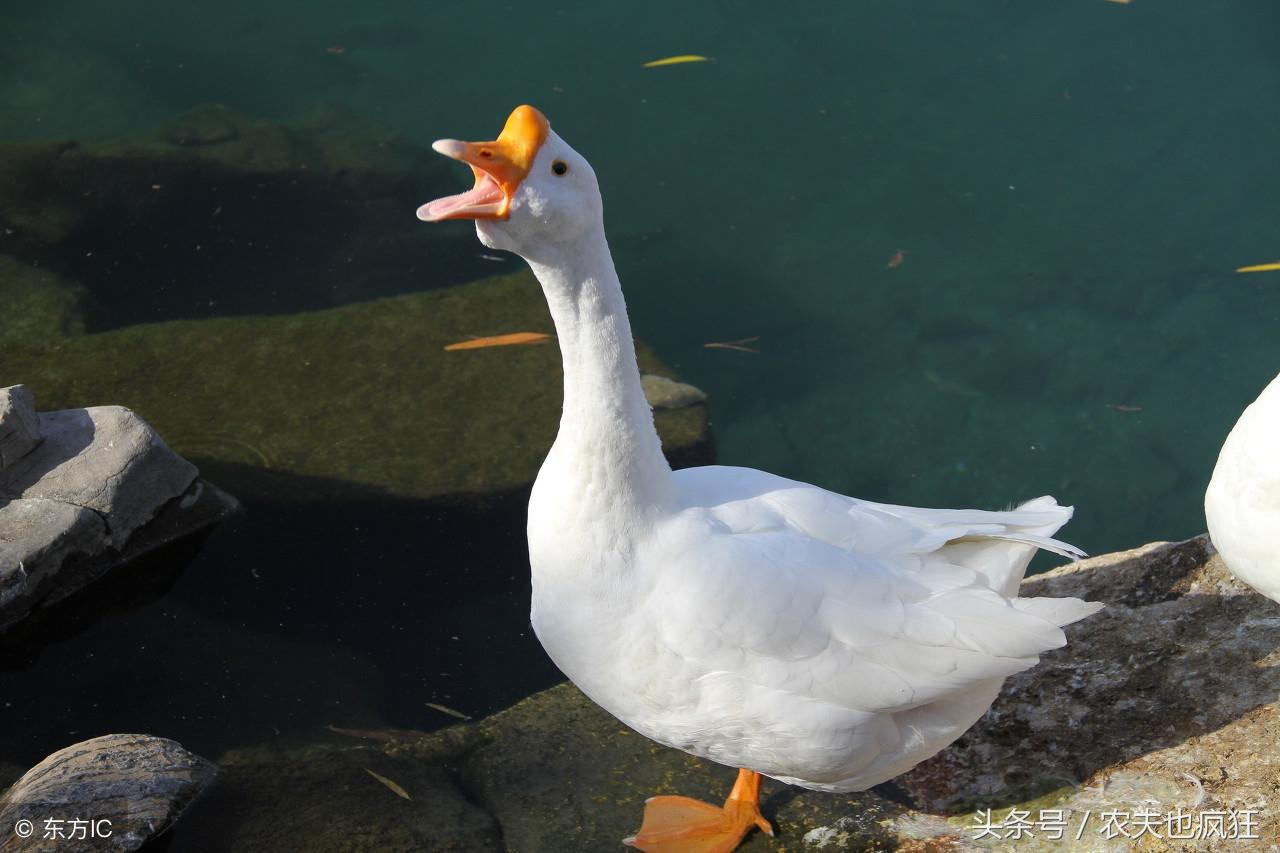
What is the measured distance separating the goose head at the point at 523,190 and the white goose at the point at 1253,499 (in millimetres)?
1669

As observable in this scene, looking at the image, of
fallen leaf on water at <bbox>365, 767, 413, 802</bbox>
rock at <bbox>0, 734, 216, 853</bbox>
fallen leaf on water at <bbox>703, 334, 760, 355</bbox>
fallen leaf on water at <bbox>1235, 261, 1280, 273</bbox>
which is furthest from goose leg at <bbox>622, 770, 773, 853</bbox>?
fallen leaf on water at <bbox>1235, 261, 1280, 273</bbox>

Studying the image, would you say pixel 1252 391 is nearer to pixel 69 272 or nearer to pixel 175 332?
pixel 175 332

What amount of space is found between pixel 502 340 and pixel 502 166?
9.99ft

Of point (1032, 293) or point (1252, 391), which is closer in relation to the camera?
point (1252, 391)

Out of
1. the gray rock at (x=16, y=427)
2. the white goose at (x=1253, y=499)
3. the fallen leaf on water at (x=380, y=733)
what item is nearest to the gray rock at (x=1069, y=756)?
the fallen leaf on water at (x=380, y=733)

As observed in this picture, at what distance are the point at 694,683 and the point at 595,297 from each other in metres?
0.92

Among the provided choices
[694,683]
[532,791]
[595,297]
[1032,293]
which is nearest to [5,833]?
[532,791]

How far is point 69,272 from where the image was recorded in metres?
5.91

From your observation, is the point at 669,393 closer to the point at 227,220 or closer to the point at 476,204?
the point at 476,204

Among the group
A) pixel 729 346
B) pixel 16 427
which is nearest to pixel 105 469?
pixel 16 427

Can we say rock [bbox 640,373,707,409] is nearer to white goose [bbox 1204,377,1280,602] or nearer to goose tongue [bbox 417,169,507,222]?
white goose [bbox 1204,377,1280,602]

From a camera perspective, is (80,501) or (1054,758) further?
(80,501)

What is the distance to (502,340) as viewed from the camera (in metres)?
5.27

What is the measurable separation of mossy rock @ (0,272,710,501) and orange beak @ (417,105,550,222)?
7.71 feet
